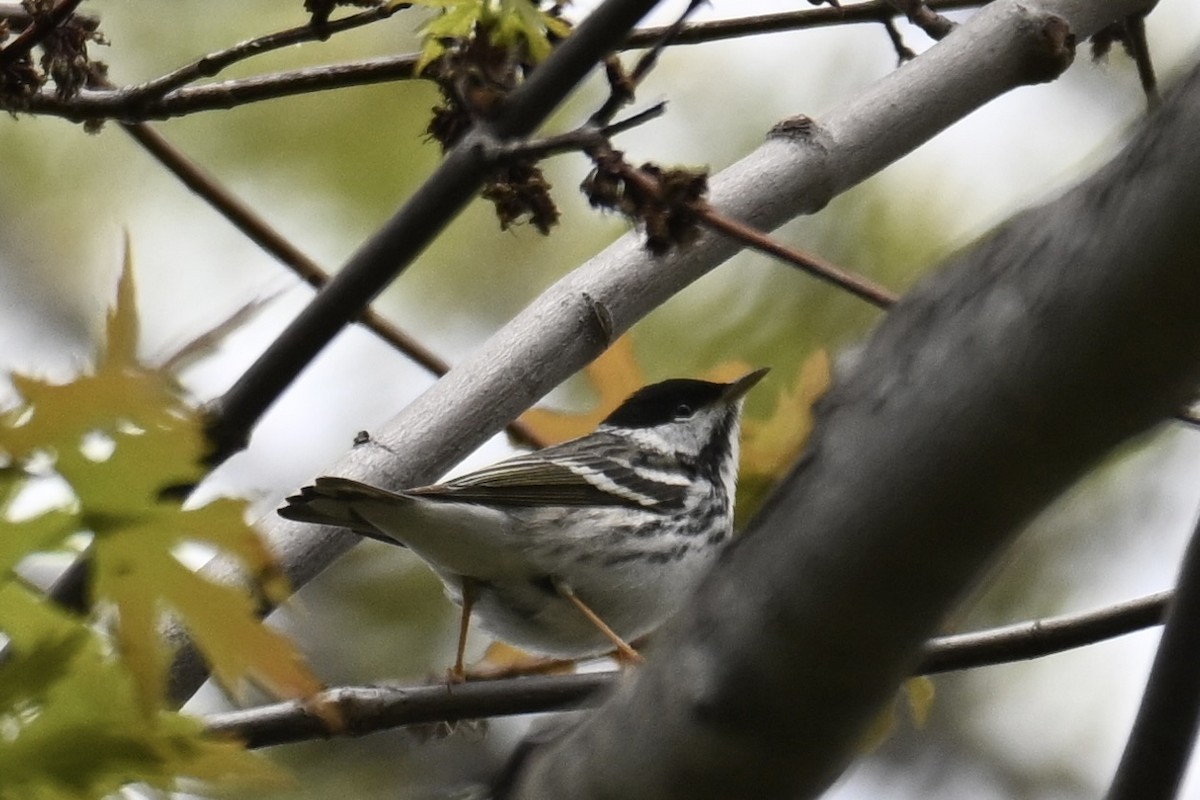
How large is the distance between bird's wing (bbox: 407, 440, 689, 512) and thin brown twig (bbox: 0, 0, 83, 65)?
3.26 feet

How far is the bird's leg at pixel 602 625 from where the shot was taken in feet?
8.11

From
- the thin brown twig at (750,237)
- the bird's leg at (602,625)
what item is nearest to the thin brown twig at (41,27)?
the thin brown twig at (750,237)

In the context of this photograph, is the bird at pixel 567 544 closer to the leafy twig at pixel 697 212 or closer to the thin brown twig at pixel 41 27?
the thin brown twig at pixel 41 27

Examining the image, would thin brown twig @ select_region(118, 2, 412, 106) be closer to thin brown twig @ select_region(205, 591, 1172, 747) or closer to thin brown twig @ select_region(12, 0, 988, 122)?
thin brown twig @ select_region(12, 0, 988, 122)

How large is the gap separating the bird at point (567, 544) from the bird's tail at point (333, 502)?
0.76 ft

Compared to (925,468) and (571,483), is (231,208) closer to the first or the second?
(571,483)

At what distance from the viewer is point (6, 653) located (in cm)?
120

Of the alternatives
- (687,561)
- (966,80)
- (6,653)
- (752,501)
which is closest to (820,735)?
(6,653)

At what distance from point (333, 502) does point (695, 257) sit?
24.5 inches

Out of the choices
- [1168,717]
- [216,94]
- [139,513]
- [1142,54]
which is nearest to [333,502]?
[216,94]

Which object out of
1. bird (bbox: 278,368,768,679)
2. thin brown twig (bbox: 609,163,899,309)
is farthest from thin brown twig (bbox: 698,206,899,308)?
bird (bbox: 278,368,768,679)

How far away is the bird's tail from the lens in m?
1.93

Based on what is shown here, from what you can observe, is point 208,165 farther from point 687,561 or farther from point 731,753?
point 731,753

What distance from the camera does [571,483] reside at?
2730mm
